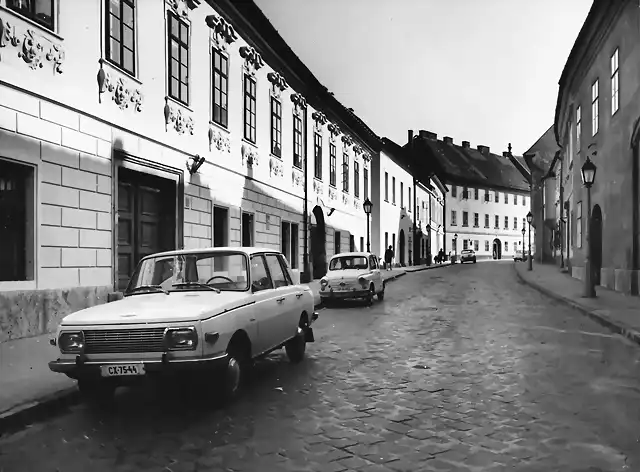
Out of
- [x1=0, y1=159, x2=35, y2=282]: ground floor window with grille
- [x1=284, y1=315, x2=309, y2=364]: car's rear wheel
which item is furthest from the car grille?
[x1=0, y1=159, x2=35, y2=282]: ground floor window with grille

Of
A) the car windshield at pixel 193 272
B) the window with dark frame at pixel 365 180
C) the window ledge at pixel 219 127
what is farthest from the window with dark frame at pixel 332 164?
the car windshield at pixel 193 272

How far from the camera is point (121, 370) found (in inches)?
225

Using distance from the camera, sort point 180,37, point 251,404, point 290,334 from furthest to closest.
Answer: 1. point 180,37
2. point 290,334
3. point 251,404

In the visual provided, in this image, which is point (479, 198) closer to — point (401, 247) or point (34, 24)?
point (401, 247)

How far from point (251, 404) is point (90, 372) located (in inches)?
61.0

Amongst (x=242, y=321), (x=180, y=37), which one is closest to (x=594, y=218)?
(x=180, y=37)

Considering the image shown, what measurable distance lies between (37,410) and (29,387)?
0.76m

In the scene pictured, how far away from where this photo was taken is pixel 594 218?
22797 millimetres

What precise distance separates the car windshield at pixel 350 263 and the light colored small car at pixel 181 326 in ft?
34.7

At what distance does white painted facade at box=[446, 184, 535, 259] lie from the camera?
81.0 meters

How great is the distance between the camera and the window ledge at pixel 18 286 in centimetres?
957

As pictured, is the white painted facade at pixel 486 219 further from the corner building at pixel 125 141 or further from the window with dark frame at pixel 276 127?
the corner building at pixel 125 141

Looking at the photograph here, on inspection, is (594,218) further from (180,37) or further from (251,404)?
(251,404)

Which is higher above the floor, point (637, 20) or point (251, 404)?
point (637, 20)
